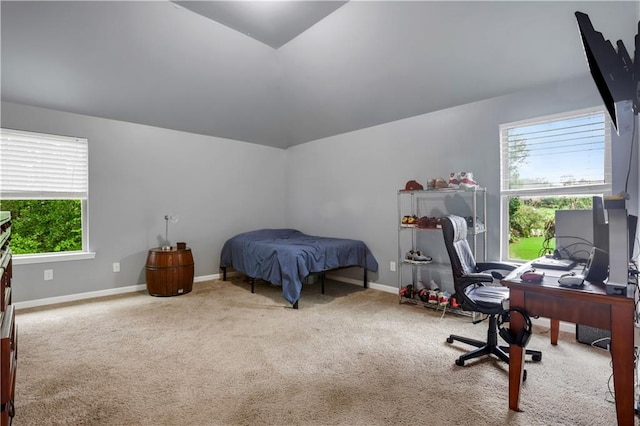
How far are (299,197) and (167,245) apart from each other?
7.25 feet

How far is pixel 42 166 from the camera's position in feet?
11.9

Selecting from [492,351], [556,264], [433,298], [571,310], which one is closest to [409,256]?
[433,298]

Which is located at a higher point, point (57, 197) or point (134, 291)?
point (57, 197)

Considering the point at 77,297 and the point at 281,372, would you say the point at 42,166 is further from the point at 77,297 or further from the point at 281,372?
the point at 281,372

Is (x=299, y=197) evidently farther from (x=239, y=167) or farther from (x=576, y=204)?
(x=576, y=204)

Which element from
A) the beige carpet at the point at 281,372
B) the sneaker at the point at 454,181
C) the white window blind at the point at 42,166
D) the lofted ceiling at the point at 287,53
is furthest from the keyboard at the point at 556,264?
the white window blind at the point at 42,166

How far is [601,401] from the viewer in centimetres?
182

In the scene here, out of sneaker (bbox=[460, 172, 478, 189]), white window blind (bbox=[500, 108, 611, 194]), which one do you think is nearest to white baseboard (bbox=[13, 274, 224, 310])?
sneaker (bbox=[460, 172, 478, 189])

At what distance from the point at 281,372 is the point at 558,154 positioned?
3.12 metres

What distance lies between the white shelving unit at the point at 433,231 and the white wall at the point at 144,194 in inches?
102

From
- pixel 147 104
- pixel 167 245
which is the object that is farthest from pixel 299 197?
pixel 147 104

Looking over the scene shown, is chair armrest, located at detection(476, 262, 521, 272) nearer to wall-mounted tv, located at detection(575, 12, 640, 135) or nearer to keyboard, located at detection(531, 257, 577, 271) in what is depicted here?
keyboard, located at detection(531, 257, 577, 271)

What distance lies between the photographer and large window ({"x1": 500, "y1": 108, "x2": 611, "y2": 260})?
9.07 ft

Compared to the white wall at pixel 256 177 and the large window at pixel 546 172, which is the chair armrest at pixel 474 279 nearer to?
the large window at pixel 546 172
